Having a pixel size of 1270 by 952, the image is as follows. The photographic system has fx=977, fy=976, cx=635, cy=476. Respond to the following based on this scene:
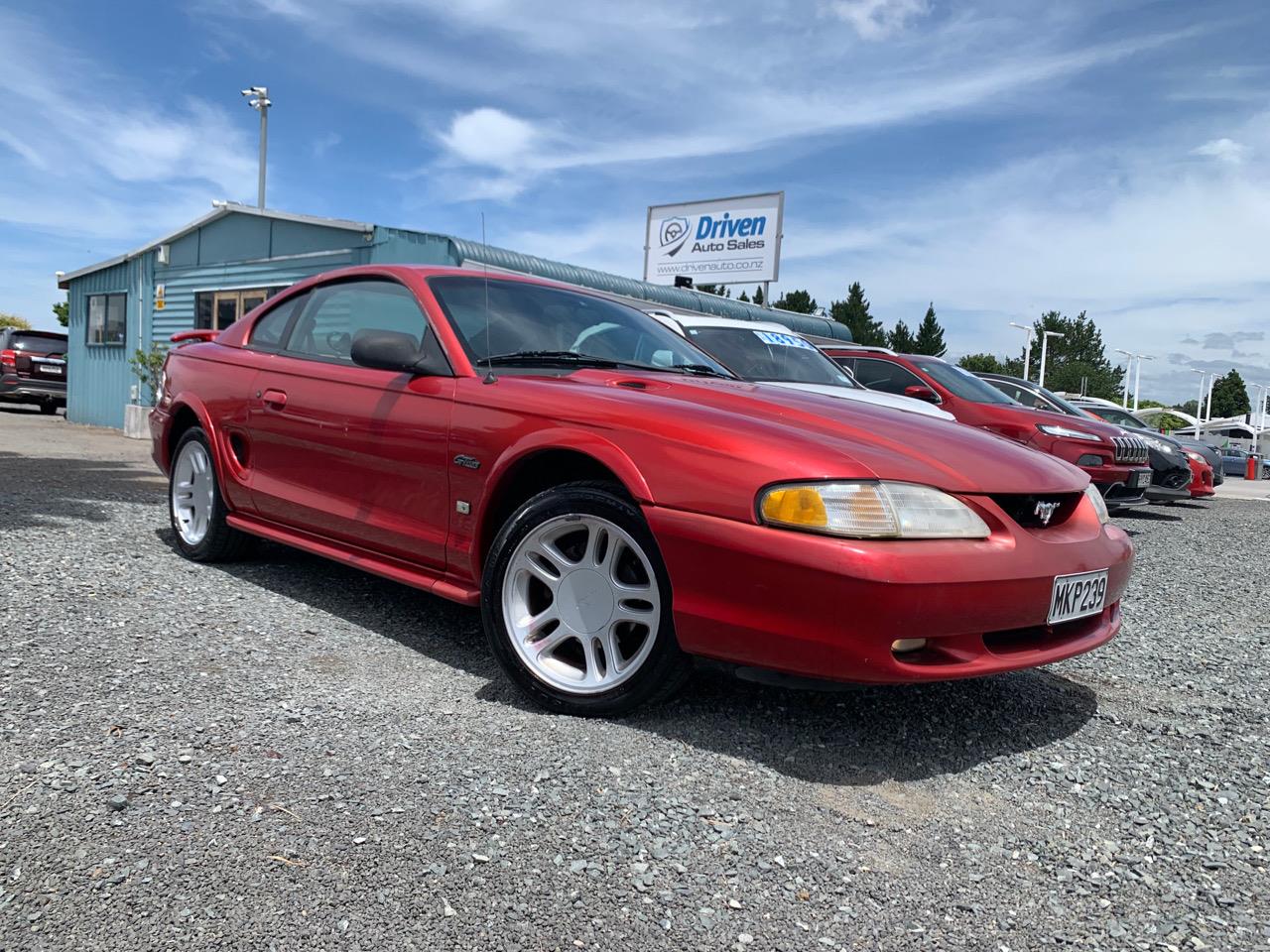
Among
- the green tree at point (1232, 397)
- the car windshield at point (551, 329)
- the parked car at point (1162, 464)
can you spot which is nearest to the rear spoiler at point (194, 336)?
the car windshield at point (551, 329)

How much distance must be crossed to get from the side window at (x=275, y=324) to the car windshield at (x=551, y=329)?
1030 mm

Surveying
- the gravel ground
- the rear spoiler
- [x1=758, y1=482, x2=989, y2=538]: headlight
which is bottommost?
the gravel ground

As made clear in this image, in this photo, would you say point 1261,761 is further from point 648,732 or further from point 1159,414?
point 1159,414

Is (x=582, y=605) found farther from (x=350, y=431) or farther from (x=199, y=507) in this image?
(x=199, y=507)

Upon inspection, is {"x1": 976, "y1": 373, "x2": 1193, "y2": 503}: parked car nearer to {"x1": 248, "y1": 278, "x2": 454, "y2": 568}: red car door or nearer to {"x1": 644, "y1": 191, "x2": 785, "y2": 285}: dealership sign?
{"x1": 248, "y1": 278, "x2": 454, "y2": 568}: red car door

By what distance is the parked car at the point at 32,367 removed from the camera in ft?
65.3

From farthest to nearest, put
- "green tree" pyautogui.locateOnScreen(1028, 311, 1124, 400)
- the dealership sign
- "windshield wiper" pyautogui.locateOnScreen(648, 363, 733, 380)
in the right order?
"green tree" pyautogui.locateOnScreen(1028, 311, 1124, 400) → the dealership sign → "windshield wiper" pyautogui.locateOnScreen(648, 363, 733, 380)

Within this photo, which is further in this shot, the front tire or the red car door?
the red car door

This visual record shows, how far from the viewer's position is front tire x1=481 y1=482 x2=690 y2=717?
269cm

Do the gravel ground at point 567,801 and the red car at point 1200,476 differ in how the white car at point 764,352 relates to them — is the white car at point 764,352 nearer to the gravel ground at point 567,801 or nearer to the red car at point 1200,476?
the gravel ground at point 567,801

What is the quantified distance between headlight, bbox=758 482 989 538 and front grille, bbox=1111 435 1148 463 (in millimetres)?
6550

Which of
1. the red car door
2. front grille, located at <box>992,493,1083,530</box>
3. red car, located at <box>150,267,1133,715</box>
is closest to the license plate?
red car, located at <box>150,267,1133,715</box>

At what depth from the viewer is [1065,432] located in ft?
27.2

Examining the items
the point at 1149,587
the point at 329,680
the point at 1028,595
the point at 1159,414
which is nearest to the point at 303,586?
the point at 329,680
